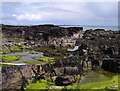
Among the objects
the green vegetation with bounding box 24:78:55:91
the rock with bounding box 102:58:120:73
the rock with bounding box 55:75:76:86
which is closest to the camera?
the green vegetation with bounding box 24:78:55:91

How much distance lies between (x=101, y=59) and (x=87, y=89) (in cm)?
1990

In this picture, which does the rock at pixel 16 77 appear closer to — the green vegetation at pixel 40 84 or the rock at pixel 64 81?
the green vegetation at pixel 40 84

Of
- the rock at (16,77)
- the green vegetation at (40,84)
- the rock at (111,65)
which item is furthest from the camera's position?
the rock at (111,65)

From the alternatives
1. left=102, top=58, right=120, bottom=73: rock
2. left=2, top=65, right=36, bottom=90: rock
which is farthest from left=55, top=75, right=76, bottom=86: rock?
left=102, top=58, right=120, bottom=73: rock

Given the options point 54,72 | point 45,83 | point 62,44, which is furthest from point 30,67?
point 62,44

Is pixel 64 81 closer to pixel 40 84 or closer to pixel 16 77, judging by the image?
pixel 40 84

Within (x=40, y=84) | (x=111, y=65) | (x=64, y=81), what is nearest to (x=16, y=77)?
(x=40, y=84)

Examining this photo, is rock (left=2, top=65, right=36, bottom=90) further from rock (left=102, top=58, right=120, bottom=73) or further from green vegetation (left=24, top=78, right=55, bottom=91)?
rock (left=102, top=58, right=120, bottom=73)

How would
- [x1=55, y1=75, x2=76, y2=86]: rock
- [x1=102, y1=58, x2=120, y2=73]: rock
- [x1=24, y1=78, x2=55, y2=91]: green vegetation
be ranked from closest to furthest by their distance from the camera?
[x1=24, y1=78, x2=55, y2=91]: green vegetation
[x1=55, y1=75, x2=76, y2=86]: rock
[x1=102, y1=58, x2=120, y2=73]: rock

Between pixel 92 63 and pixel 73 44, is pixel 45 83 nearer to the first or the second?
pixel 92 63

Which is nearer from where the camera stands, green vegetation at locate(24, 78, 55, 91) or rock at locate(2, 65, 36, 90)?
green vegetation at locate(24, 78, 55, 91)

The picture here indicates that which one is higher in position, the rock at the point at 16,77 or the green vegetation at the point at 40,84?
the rock at the point at 16,77

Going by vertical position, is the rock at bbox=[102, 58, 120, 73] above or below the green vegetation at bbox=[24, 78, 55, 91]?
above

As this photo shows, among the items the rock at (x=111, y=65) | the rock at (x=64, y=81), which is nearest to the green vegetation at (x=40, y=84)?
the rock at (x=64, y=81)
